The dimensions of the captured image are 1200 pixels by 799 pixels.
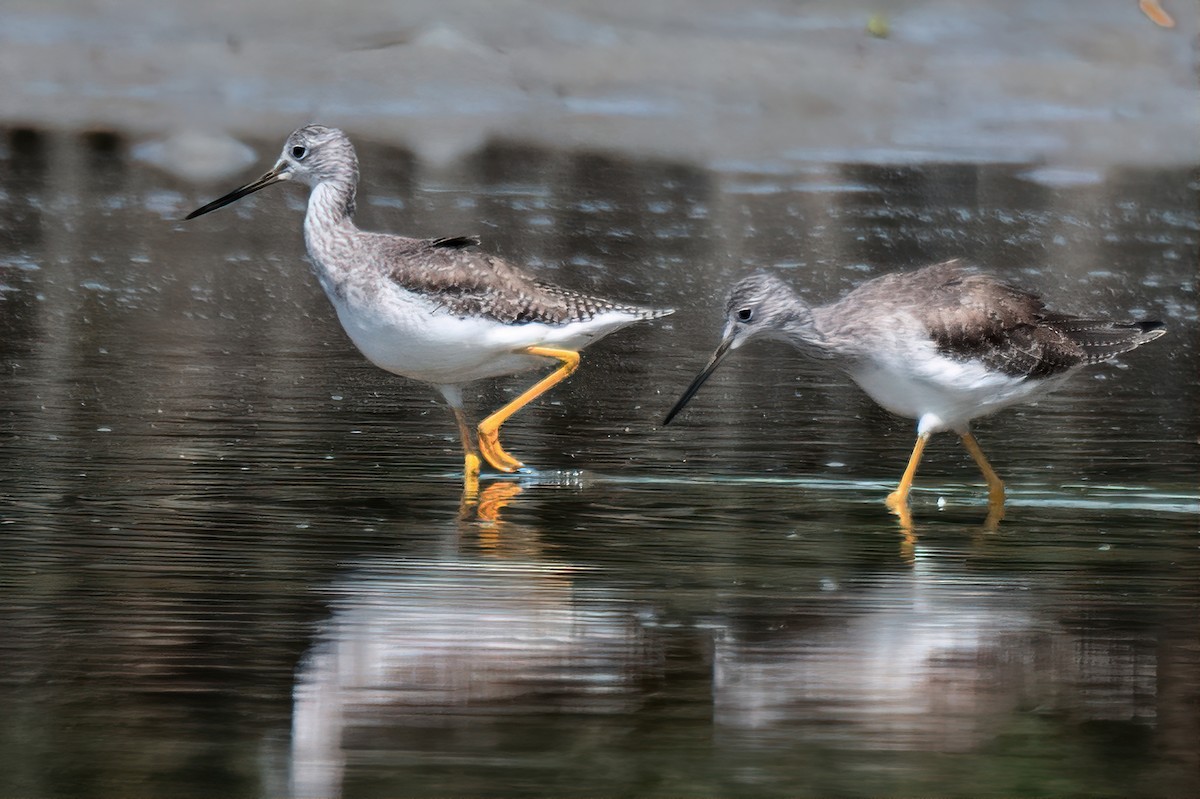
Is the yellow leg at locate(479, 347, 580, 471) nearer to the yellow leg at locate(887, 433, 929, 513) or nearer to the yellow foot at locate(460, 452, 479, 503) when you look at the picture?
the yellow foot at locate(460, 452, 479, 503)

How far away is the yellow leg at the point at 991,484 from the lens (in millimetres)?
9477

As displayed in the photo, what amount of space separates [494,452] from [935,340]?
2.19 m

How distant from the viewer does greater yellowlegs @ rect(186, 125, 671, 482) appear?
1023 cm

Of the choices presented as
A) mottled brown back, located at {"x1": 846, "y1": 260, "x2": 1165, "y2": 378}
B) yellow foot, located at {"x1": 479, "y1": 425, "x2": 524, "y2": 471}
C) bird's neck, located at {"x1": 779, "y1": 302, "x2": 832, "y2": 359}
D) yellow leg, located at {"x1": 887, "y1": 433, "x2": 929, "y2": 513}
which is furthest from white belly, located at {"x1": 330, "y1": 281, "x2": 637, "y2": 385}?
yellow leg, located at {"x1": 887, "y1": 433, "x2": 929, "y2": 513}

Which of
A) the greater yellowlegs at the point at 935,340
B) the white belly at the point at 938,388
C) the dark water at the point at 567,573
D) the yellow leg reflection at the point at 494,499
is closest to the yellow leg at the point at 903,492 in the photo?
the greater yellowlegs at the point at 935,340

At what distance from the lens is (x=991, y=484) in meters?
9.82

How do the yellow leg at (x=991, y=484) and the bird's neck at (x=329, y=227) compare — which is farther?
the bird's neck at (x=329, y=227)

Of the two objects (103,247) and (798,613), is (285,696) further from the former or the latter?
(103,247)

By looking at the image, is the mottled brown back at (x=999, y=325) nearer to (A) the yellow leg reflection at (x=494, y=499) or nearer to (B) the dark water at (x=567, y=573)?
(B) the dark water at (x=567, y=573)

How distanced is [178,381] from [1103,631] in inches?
263

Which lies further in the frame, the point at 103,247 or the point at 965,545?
the point at 103,247

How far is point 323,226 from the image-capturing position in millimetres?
10695

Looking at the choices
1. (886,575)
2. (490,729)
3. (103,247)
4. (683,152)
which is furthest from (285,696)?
(683,152)

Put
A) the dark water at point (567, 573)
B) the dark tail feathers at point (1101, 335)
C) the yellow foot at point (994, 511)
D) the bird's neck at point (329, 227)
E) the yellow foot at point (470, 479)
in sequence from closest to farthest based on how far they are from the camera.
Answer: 1. the dark water at point (567, 573)
2. the yellow foot at point (994, 511)
3. the yellow foot at point (470, 479)
4. the dark tail feathers at point (1101, 335)
5. the bird's neck at point (329, 227)
